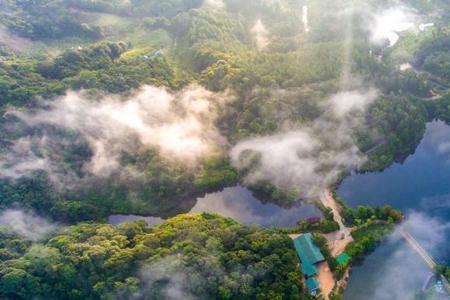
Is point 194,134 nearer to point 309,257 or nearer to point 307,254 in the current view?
point 307,254

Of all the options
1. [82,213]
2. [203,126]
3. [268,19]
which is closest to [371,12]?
[268,19]

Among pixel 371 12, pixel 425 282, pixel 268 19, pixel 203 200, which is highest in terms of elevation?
pixel 268 19

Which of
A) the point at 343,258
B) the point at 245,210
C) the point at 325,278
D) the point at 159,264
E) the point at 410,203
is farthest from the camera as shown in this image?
the point at 245,210

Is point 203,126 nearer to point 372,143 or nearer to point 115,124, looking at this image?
point 115,124

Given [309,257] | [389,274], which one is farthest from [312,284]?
[389,274]

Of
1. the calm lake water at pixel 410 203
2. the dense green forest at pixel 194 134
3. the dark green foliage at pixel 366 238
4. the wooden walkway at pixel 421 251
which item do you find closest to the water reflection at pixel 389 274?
the calm lake water at pixel 410 203

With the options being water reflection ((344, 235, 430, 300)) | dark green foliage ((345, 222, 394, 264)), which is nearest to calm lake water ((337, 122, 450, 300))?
Result: water reflection ((344, 235, 430, 300))
